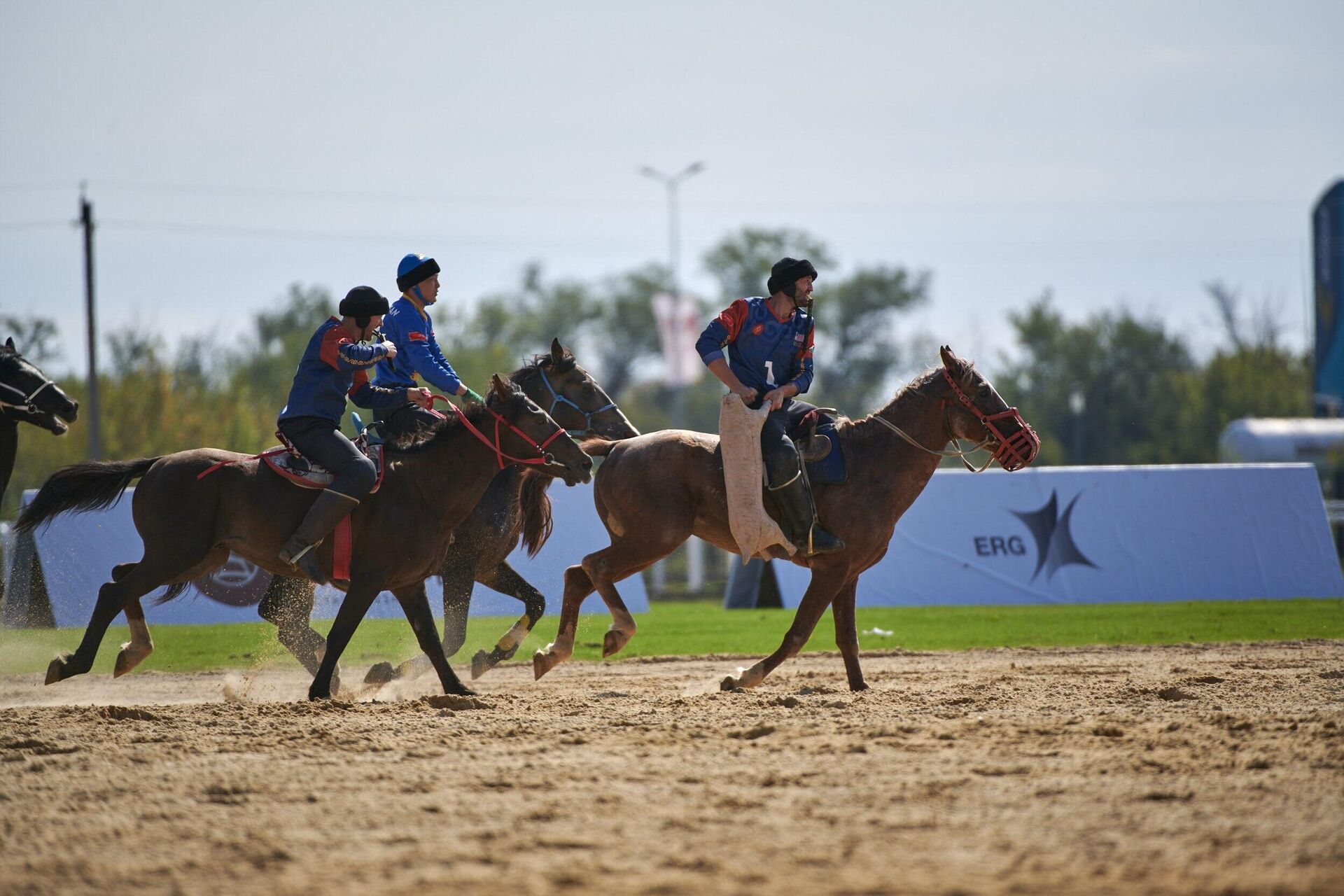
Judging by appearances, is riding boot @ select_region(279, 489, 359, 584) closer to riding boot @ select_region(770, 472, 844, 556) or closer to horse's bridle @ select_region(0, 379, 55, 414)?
horse's bridle @ select_region(0, 379, 55, 414)

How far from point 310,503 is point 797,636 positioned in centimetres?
312

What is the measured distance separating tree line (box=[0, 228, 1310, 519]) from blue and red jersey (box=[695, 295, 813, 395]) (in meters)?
12.7

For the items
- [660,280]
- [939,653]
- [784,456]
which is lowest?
[939,653]

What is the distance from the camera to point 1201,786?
5.25m

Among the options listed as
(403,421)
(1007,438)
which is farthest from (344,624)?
(1007,438)

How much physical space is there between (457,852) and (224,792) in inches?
58.7

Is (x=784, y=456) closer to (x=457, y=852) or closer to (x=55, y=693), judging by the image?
(x=457, y=852)

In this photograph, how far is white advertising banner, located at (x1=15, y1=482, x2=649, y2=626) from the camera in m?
13.6

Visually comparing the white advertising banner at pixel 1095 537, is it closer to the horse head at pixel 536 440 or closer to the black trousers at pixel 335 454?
the horse head at pixel 536 440

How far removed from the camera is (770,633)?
45.3 ft

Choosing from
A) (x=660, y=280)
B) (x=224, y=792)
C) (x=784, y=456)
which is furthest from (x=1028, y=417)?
(x=224, y=792)

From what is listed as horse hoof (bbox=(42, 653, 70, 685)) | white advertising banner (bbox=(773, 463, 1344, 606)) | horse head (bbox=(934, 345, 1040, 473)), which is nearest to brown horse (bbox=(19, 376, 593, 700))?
horse hoof (bbox=(42, 653, 70, 685))

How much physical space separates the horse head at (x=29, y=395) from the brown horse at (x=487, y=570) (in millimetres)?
1856

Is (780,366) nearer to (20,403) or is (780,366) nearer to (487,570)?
(487,570)
